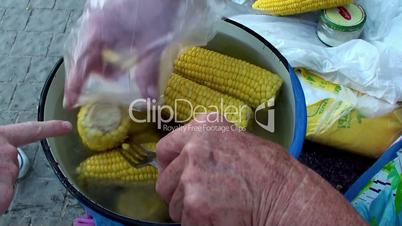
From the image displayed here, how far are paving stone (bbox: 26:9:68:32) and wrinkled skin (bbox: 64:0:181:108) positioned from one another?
0.93m

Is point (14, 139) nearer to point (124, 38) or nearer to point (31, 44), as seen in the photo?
point (124, 38)

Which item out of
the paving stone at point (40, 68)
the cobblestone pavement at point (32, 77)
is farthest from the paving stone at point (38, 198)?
the paving stone at point (40, 68)

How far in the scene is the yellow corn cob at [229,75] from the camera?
2.69 feet

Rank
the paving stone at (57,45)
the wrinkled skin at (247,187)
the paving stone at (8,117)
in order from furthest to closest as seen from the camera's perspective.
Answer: the paving stone at (57,45), the paving stone at (8,117), the wrinkled skin at (247,187)

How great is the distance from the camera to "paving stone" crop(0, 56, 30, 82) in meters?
1.40

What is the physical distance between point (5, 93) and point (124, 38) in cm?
88

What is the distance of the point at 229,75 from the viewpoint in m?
0.84

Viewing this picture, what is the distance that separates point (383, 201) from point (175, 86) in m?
0.48

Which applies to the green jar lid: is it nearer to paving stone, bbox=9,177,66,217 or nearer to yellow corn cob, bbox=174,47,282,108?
yellow corn cob, bbox=174,47,282,108

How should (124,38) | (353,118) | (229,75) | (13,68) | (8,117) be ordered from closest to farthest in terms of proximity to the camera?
(124,38), (229,75), (353,118), (8,117), (13,68)

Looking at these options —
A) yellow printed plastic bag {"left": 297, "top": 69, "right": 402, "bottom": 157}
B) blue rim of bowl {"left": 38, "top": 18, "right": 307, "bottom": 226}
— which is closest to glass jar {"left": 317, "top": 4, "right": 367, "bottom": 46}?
yellow printed plastic bag {"left": 297, "top": 69, "right": 402, "bottom": 157}

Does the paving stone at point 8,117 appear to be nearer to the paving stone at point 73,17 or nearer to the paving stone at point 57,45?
the paving stone at point 57,45

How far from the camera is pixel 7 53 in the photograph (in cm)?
146

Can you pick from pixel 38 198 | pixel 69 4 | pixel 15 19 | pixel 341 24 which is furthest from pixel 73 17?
pixel 341 24
